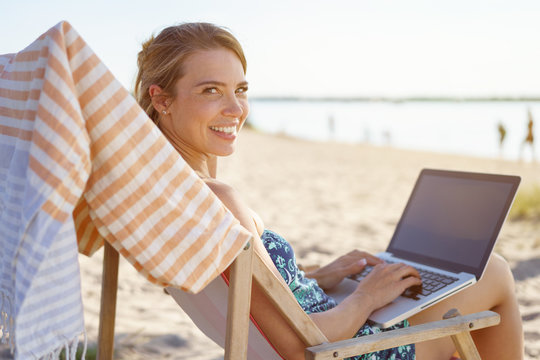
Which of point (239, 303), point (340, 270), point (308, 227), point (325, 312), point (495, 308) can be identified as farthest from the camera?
point (308, 227)

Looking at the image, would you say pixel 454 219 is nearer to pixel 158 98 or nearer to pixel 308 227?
pixel 158 98

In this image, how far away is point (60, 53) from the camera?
1.18 m

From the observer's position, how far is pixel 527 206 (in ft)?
22.0

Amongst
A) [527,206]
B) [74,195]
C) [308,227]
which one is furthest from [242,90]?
[527,206]

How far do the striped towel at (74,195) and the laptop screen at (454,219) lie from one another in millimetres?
1257

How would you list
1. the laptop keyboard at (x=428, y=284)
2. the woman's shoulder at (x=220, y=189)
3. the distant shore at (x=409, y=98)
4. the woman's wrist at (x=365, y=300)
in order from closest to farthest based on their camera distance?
the woman's shoulder at (x=220, y=189)
the woman's wrist at (x=365, y=300)
the laptop keyboard at (x=428, y=284)
the distant shore at (x=409, y=98)

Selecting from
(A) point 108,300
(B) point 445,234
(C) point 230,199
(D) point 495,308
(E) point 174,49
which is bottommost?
(D) point 495,308

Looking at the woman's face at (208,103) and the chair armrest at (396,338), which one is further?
the woman's face at (208,103)

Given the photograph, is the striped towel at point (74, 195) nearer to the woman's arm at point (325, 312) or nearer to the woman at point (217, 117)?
the woman's arm at point (325, 312)

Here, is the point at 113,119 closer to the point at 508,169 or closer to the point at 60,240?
the point at 60,240

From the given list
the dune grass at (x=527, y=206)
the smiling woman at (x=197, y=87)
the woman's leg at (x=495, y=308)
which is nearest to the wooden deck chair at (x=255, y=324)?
the woman's leg at (x=495, y=308)

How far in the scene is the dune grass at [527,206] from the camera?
6.52 m

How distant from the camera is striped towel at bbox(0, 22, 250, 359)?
1.16m

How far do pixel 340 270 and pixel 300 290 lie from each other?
0.48 metres
